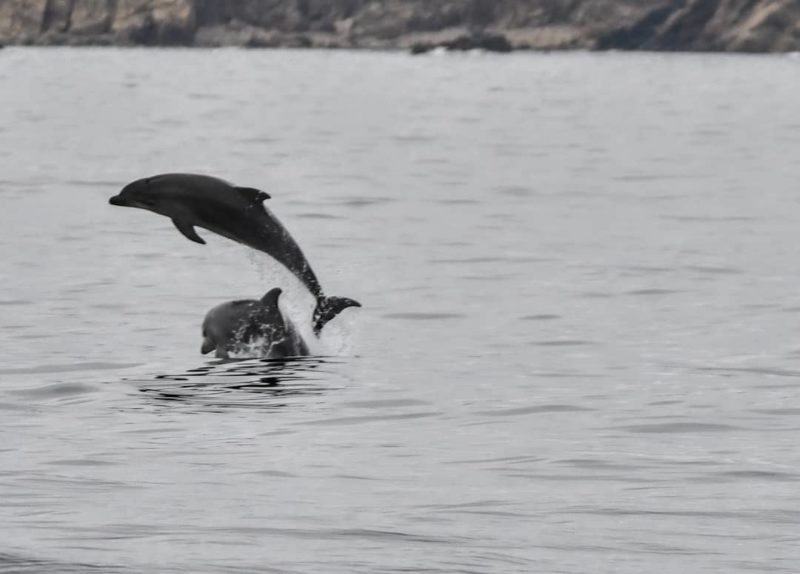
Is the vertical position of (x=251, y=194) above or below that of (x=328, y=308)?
above

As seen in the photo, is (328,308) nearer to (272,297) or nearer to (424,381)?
(272,297)

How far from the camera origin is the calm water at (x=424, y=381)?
10.7 meters

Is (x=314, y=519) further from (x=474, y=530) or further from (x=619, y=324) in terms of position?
(x=619, y=324)

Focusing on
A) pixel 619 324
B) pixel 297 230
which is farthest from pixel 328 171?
pixel 619 324

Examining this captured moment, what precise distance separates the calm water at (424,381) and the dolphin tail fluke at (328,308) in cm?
35

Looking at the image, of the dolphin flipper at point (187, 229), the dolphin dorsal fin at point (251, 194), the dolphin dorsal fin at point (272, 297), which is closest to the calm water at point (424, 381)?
the dolphin dorsal fin at point (272, 297)

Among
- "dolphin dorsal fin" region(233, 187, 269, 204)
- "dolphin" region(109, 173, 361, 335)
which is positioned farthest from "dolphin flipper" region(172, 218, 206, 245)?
"dolphin dorsal fin" region(233, 187, 269, 204)

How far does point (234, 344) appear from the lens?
1739cm

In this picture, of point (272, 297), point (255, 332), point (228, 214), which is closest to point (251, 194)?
point (228, 214)

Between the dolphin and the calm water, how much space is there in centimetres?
81

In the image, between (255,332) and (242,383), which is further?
(255,332)

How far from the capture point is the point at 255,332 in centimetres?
1747

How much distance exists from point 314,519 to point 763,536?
2331 millimetres

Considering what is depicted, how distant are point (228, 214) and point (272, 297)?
78 cm
